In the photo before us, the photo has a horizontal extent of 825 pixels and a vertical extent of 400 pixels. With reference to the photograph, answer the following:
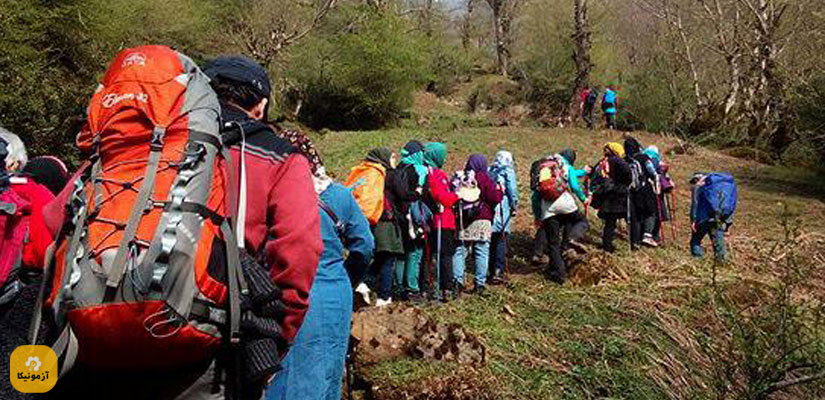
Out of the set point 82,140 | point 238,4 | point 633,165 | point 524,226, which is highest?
point 238,4

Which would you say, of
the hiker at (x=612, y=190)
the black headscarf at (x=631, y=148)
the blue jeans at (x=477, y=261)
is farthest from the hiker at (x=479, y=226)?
the black headscarf at (x=631, y=148)

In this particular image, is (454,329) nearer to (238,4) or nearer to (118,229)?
(118,229)

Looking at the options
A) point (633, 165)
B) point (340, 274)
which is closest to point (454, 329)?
point (340, 274)

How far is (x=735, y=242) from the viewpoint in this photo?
34.6 feet

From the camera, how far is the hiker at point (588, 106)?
25719 mm

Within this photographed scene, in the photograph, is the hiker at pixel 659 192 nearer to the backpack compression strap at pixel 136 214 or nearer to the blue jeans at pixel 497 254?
the blue jeans at pixel 497 254

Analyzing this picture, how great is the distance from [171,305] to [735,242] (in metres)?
10.4

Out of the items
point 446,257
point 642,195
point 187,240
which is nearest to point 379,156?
point 446,257

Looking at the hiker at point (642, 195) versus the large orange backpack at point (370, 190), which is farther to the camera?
the hiker at point (642, 195)

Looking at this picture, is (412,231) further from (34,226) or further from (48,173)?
(34,226)

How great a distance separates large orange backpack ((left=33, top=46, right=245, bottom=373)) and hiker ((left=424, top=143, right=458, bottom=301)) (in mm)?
5683

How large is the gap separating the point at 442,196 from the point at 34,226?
4.73 meters

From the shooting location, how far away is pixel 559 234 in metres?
8.83

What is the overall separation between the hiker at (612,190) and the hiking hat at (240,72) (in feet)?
25.1
